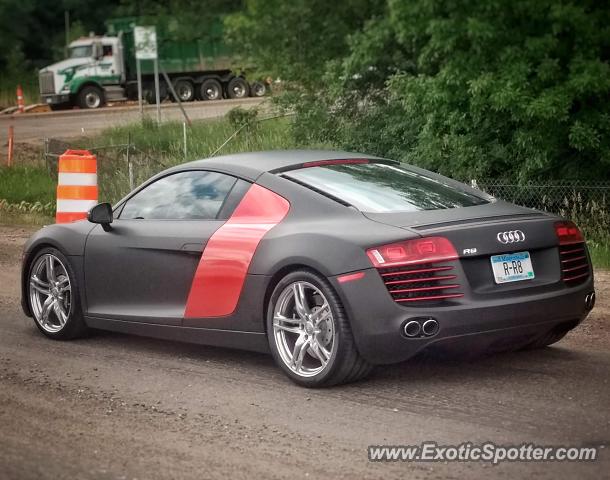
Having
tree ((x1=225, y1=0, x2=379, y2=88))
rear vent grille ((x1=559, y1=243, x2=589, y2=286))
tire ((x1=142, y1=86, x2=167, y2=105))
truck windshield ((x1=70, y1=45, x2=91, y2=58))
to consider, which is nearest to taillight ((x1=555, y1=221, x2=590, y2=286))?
rear vent grille ((x1=559, y1=243, x2=589, y2=286))

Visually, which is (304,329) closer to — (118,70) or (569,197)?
(569,197)

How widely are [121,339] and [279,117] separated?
39.5ft

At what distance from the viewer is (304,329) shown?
6984 millimetres

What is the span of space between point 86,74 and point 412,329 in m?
40.4

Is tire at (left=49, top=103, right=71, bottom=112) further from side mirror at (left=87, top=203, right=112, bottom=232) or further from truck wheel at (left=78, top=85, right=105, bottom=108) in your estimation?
side mirror at (left=87, top=203, right=112, bottom=232)

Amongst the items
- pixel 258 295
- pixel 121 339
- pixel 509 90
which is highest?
pixel 509 90

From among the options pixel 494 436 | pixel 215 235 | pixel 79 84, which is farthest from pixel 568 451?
pixel 79 84

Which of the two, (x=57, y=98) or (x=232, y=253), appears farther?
(x=57, y=98)

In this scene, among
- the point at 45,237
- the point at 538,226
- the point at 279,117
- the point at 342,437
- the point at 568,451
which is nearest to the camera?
the point at 568,451

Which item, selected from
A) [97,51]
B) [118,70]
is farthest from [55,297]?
[118,70]

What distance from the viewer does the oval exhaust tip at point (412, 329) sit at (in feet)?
21.6

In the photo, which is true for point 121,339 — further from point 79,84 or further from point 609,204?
point 79,84

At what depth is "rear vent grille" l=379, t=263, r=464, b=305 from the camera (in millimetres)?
6625

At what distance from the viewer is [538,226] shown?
7.08 m
